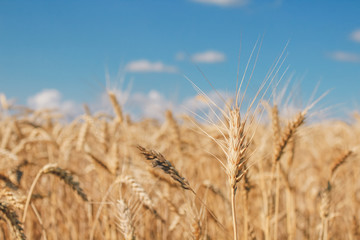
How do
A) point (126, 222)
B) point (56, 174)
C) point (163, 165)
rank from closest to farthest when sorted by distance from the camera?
1. point (163, 165)
2. point (126, 222)
3. point (56, 174)

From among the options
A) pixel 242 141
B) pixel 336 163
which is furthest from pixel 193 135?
pixel 242 141

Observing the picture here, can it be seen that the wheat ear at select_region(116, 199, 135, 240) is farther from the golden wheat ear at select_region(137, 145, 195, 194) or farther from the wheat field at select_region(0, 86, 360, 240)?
the golden wheat ear at select_region(137, 145, 195, 194)

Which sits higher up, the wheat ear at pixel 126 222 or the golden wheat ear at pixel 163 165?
the golden wheat ear at pixel 163 165

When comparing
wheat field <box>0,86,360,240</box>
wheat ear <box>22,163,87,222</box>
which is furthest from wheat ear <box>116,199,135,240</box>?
wheat ear <box>22,163,87,222</box>

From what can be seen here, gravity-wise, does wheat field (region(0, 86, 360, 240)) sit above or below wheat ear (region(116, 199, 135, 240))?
above

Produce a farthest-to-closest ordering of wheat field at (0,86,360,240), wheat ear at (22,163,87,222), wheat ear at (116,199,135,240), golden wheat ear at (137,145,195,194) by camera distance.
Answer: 1. wheat ear at (22,163,87,222)
2. wheat ear at (116,199,135,240)
3. wheat field at (0,86,360,240)
4. golden wheat ear at (137,145,195,194)

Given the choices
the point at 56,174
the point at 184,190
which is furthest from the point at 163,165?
the point at 56,174

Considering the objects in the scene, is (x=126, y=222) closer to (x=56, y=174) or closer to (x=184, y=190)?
(x=184, y=190)

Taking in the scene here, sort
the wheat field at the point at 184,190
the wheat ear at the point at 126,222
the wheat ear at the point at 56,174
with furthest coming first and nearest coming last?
1. the wheat ear at the point at 56,174
2. the wheat ear at the point at 126,222
3. the wheat field at the point at 184,190

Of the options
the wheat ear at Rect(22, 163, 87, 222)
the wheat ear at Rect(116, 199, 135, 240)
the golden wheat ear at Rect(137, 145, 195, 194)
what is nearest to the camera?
the golden wheat ear at Rect(137, 145, 195, 194)

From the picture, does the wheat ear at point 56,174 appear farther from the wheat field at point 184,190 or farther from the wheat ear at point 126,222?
the wheat ear at point 126,222

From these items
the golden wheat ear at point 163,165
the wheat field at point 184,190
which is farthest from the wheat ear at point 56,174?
the golden wheat ear at point 163,165

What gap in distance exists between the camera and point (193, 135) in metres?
5.64

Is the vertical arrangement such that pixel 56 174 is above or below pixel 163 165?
above
